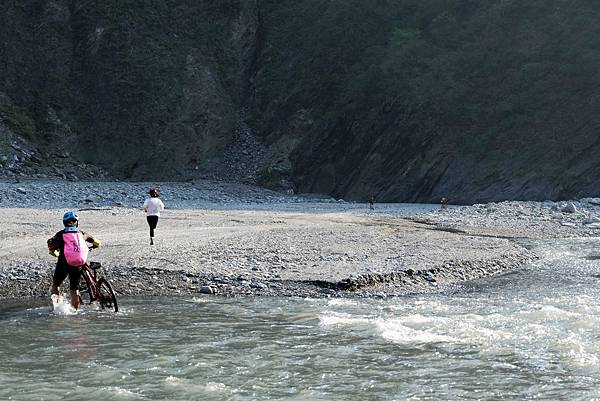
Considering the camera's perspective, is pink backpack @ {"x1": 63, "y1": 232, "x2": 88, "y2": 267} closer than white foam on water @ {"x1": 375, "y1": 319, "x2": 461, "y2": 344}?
No

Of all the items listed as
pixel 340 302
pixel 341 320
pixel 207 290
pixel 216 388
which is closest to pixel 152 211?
pixel 207 290

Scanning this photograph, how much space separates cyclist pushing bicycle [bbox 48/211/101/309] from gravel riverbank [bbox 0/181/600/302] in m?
2.09

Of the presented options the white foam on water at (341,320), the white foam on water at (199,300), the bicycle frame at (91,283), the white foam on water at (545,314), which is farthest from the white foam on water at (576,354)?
the bicycle frame at (91,283)

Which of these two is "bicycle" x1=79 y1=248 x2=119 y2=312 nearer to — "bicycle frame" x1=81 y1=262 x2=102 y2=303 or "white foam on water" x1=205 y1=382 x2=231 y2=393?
"bicycle frame" x1=81 y1=262 x2=102 y2=303

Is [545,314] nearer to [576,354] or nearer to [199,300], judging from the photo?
[576,354]

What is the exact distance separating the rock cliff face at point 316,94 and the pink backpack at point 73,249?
27.8 meters

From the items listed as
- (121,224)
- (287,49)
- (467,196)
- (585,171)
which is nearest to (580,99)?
(585,171)

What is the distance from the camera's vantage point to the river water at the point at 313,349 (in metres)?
8.62

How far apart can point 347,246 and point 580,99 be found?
86.1ft

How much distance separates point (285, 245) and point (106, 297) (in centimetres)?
689

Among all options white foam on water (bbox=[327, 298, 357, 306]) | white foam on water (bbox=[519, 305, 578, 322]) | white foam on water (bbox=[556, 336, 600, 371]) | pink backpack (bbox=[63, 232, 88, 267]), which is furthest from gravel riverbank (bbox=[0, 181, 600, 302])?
white foam on water (bbox=[556, 336, 600, 371])

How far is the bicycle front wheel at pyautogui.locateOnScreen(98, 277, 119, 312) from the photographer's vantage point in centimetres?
1284

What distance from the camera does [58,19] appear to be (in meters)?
56.9

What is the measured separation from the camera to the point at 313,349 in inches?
408
